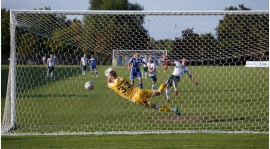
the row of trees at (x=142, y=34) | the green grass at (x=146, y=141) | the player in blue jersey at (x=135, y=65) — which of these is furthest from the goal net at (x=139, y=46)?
the player in blue jersey at (x=135, y=65)

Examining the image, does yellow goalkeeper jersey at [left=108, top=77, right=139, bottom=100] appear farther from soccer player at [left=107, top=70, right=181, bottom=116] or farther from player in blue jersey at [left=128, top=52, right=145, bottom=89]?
player in blue jersey at [left=128, top=52, right=145, bottom=89]

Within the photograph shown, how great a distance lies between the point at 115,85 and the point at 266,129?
359 centimetres

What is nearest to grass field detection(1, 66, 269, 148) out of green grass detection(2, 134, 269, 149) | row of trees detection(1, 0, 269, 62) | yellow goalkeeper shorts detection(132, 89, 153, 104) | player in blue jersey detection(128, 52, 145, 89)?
green grass detection(2, 134, 269, 149)

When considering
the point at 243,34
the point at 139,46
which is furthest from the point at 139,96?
the point at 139,46

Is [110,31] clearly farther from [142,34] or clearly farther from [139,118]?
[139,118]

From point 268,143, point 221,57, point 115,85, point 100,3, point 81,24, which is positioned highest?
point 100,3

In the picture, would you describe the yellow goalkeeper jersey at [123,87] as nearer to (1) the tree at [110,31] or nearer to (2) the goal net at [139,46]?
(2) the goal net at [139,46]

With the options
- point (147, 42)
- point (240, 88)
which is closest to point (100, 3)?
point (240, 88)

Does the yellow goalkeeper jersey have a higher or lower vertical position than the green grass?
higher

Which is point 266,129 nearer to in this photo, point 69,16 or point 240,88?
point 69,16

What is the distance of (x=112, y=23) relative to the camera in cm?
950

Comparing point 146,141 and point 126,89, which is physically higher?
point 126,89

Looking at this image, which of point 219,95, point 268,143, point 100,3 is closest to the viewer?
point 268,143

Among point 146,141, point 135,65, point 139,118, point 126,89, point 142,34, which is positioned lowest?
point 146,141
